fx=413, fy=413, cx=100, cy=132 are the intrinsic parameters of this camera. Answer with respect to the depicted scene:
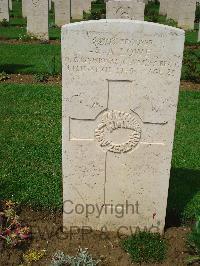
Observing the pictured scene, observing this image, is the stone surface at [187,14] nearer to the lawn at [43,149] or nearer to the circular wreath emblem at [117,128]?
the lawn at [43,149]

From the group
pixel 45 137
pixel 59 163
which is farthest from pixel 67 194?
pixel 45 137

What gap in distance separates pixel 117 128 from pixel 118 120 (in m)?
0.10

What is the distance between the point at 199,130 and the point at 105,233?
344 centimetres

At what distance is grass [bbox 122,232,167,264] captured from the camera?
3748 millimetres

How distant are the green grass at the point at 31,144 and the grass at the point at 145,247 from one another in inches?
39.8

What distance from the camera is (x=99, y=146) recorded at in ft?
12.2

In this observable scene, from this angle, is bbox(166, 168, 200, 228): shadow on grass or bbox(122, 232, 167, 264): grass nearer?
bbox(122, 232, 167, 264): grass

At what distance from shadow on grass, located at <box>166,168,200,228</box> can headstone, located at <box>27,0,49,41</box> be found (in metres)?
10.7

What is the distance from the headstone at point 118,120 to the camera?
3338 millimetres

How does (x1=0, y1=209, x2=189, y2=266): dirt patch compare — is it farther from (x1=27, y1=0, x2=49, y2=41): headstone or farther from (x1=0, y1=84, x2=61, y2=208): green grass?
(x1=27, y1=0, x2=49, y2=41): headstone

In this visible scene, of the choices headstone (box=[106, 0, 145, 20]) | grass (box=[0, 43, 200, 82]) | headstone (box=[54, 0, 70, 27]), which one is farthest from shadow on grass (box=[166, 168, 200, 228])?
headstone (box=[54, 0, 70, 27])

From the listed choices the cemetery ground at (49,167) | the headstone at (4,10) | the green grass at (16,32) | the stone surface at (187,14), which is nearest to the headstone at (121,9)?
the green grass at (16,32)

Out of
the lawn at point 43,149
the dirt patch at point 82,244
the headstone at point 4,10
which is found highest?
the headstone at point 4,10

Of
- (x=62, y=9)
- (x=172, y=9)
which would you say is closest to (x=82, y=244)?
(x=62, y=9)
